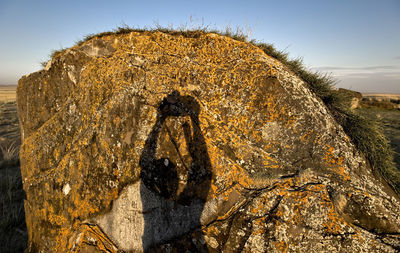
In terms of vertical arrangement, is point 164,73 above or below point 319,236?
above

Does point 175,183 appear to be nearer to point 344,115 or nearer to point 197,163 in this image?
point 197,163

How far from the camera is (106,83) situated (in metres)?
3.10

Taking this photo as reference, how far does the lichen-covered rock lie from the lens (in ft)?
7.48

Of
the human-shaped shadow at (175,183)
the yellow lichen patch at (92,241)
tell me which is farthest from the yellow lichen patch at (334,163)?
the yellow lichen patch at (92,241)

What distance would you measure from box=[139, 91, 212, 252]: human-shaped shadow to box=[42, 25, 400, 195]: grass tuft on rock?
1.40 metres

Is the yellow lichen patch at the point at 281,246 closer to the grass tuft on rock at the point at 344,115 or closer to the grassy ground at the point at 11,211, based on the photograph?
the grass tuft on rock at the point at 344,115

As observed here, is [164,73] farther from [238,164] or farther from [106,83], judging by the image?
[238,164]

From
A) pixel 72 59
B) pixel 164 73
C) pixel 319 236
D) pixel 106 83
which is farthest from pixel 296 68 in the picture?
pixel 72 59

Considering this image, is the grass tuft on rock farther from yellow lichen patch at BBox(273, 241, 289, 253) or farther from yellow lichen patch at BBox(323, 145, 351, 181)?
yellow lichen patch at BBox(273, 241, 289, 253)

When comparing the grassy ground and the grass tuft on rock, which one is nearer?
the grass tuft on rock

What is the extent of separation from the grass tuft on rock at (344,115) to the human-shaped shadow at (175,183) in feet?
4.59

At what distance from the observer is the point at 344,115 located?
2783mm

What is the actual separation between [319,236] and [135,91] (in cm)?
281

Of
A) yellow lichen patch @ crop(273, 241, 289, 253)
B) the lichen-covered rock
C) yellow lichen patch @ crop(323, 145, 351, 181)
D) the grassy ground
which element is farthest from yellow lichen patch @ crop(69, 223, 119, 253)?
yellow lichen patch @ crop(323, 145, 351, 181)
